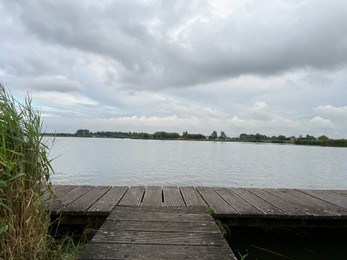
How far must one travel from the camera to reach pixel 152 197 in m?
4.43

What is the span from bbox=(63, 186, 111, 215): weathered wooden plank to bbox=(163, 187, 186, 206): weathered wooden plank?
1.17 meters

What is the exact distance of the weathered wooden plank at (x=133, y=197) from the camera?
13.0ft

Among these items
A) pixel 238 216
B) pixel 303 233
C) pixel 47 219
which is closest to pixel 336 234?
pixel 303 233

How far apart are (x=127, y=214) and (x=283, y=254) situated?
8.22 feet

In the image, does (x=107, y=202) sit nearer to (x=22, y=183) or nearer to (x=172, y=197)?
(x=172, y=197)

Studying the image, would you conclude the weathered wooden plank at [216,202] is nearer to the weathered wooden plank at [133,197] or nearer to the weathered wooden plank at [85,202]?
the weathered wooden plank at [133,197]

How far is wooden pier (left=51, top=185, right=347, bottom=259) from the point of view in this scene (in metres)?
2.34

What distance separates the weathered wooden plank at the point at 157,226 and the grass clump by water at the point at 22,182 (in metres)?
0.67

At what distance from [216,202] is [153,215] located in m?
1.36

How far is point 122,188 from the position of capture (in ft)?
16.9

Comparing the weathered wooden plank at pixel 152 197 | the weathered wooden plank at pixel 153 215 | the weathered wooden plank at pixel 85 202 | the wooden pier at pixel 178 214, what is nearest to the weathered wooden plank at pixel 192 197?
the wooden pier at pixel 178 214

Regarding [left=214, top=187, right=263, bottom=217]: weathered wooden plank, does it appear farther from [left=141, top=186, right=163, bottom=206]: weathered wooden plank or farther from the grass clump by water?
the grass clump by water

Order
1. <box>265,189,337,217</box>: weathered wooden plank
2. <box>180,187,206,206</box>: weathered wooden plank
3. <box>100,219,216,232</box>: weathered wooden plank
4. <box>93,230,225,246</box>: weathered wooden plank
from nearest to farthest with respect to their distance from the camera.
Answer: <box>93,230,225,246</box>: weathered wooden plank
<box>100,219,216,232</box>: weathered wooden plank
<box>265,189,337,217</box>: weathered wooden plank
<box>180,187,206,206</box>: weathered wooden plank

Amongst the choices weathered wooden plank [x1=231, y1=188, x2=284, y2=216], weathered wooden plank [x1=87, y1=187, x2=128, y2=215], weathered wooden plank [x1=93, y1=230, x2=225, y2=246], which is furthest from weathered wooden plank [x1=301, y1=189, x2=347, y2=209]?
weathered wooden plank [x1=87, y1=187, x2=128, y2=215]
